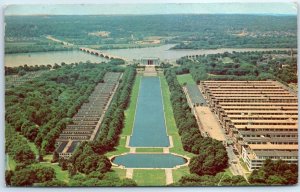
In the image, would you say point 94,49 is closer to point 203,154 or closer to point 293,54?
point 203,154

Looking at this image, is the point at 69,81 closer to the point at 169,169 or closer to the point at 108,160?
the point at 108,160

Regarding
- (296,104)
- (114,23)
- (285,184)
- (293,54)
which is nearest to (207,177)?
(285,184)

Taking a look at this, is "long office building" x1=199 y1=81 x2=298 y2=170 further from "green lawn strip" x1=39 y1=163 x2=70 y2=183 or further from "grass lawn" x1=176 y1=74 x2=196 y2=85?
"green lawn strip" x1=39 y1=163 x2=70 y2=183

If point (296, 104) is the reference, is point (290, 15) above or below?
above

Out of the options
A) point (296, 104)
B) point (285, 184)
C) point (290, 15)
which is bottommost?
point (285, 184)

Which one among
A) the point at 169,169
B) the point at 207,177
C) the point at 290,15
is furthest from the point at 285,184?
the point at 290,15

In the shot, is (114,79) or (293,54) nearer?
(293,54)

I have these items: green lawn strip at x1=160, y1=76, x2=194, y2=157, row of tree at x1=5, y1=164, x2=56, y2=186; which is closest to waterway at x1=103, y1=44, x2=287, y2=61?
green lawn strip at x1=160, y1=76, x2=194, y2=157
